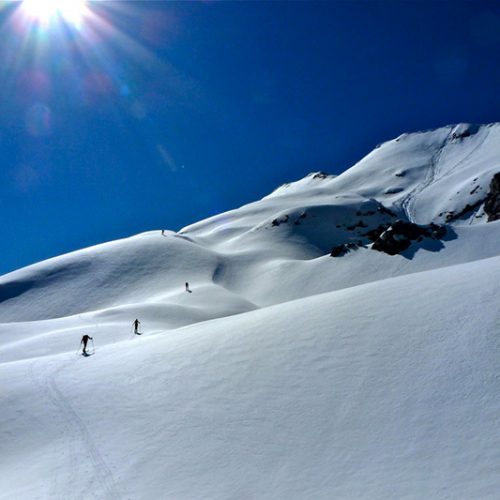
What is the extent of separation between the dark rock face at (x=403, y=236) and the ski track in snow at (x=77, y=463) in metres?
47.1

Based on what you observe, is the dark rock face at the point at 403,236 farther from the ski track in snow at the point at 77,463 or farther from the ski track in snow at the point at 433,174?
the ski track in snow at the point at 433,174

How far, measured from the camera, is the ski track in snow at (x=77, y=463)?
9703 millimetres

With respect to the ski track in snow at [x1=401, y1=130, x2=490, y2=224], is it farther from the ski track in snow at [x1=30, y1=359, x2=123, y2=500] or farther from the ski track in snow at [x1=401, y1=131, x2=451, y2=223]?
the ski track in snow at [x1=30, y1=359, x2=123, y2=500]

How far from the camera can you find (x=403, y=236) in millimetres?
55750

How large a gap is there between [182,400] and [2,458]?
17.0 ft

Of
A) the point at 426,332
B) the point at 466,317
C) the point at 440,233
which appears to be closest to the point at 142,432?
the point at 426,332

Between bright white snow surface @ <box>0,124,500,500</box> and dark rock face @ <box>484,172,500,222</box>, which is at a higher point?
dark rock face @ <box>484,172,500,222</box>

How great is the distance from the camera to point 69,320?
40156 millimetres

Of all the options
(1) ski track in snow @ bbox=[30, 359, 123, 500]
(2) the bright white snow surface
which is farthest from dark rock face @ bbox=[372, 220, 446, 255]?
(1) ski track in snow @ bbox=[30, 359, 123, 500]

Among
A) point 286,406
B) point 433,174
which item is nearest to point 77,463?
point 286,406

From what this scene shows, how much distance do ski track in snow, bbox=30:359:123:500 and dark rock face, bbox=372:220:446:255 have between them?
1855 inches

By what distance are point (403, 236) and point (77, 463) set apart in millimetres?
51101

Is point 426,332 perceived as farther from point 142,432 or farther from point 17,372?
point 17,372

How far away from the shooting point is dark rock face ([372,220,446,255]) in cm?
5519
